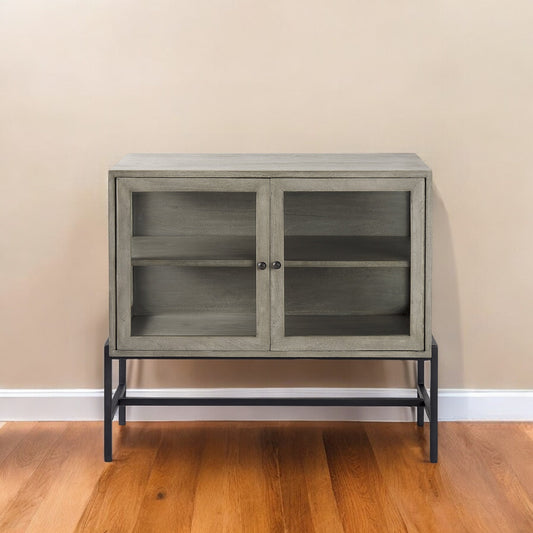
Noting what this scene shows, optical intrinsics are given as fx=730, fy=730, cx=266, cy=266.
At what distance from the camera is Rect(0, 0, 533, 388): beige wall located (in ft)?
7.89

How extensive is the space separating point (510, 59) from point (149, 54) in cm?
119

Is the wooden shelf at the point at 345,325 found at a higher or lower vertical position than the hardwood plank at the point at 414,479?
higher

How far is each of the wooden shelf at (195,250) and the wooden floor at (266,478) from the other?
2.06 feet

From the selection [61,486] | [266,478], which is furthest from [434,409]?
[61,486]

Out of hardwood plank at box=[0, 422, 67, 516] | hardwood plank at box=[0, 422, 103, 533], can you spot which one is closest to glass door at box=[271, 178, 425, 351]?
hardwood plank at box=[0, 422, 103, 533]

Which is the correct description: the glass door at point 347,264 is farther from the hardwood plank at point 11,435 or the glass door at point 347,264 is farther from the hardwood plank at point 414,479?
the hardwood plank at point 11,435

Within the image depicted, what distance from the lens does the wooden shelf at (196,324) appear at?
2.14 m

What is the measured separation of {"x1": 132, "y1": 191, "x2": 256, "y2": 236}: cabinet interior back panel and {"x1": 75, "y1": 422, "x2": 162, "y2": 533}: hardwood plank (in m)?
0.71

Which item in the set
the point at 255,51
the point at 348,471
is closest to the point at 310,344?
the point at 348,471

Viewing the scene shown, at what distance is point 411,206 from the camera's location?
6.75 ft

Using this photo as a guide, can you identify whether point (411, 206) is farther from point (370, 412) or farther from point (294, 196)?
point (370, 412)

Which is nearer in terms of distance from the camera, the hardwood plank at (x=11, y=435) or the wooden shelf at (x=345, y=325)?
the wooden shelf at (x=345, y=325)

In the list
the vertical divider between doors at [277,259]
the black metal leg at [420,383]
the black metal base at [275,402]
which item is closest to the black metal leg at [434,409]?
the black metal base at [275,402]

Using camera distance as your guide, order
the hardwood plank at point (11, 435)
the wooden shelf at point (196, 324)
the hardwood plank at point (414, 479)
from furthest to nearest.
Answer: the hardwood plank at point (11, 435) → the wooden shelf at point (196, 324) → the hardwood plank at point (414, 479)
